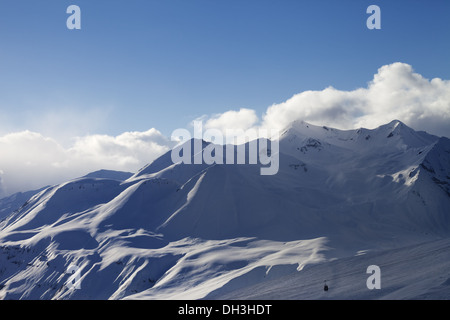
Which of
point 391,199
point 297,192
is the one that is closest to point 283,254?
point 297,192

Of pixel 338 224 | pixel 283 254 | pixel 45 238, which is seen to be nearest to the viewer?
pixel 283 254

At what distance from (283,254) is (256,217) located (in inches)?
1495

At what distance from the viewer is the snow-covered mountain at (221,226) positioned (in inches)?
3681

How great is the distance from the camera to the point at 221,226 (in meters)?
129

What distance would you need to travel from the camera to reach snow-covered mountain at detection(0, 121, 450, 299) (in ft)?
307

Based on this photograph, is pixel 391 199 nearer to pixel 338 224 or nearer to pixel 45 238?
pixel 338 224

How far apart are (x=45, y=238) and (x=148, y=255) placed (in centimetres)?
5237

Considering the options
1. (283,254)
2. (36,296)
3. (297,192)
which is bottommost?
(36,296)

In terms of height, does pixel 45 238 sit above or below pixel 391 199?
below
